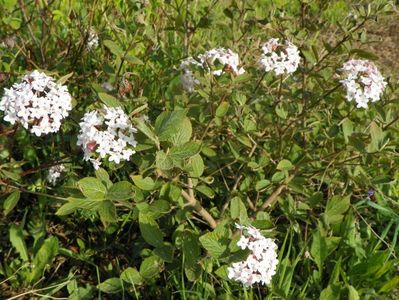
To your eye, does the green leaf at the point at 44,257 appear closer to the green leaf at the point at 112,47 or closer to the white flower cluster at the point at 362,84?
the green leaf at the point at 112,47

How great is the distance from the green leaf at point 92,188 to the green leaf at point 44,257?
57cm

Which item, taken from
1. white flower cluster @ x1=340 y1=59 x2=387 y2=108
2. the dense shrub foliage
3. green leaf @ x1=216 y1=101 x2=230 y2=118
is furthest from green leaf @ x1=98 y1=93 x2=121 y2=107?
white flower cluster @ x1=340 y1=59 x2=387 y2=108

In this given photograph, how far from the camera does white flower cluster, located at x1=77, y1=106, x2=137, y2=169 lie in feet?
4.54

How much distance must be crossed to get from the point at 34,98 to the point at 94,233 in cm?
77

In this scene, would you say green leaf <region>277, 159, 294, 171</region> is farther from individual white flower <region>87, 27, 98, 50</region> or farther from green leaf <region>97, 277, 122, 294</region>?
individual white flower <region>87, 27, 98, 50</region>

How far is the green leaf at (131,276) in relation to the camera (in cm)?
161

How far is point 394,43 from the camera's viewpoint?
3.45 meters

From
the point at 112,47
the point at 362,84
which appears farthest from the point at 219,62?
the point at 362,84

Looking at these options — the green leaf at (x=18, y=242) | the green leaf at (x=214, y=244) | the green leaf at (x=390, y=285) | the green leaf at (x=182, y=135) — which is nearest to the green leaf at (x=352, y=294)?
the green leaf at (x=390, y=285)

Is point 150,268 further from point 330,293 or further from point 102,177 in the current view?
point 330,293

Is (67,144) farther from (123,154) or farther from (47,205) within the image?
(123,154)

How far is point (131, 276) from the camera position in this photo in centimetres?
162

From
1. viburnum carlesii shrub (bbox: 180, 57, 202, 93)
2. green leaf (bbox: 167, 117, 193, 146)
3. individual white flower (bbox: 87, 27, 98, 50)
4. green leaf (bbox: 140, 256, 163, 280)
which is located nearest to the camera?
green leaf (bbox: 167, 117, 193, 146)

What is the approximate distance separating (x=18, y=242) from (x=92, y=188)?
0.67 metres
